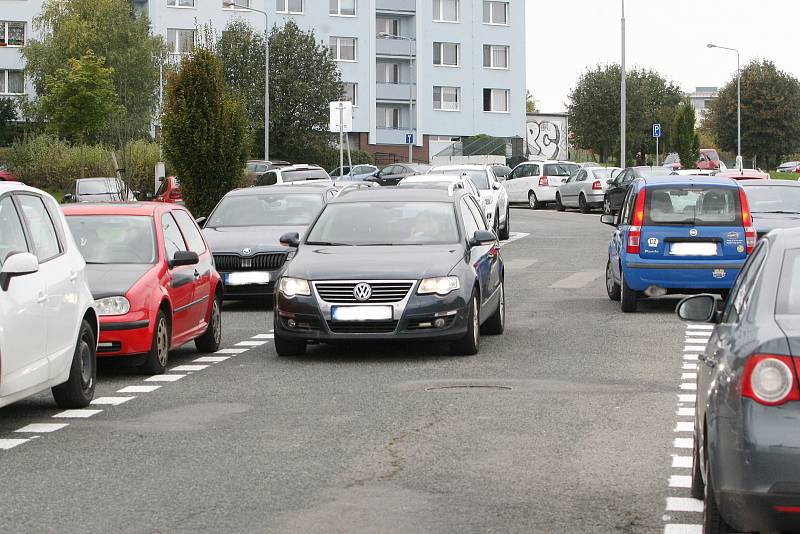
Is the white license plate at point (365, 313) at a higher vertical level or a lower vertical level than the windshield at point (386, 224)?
lower

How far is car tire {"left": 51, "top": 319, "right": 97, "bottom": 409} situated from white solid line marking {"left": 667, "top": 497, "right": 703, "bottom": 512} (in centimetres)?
488

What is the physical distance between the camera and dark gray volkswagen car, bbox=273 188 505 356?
13.8m

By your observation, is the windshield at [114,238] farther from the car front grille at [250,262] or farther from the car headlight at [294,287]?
the car front grille at [250,262]

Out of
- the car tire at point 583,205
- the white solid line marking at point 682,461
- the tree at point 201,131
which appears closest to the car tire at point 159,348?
the white solid line marking at point 682,461

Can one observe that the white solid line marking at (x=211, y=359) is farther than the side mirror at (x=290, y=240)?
No

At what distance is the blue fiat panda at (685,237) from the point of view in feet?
59.8

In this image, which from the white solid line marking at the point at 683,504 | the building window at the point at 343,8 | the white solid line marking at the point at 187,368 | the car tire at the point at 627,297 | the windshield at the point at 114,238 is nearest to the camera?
the white solid line marking at the point at 683,504

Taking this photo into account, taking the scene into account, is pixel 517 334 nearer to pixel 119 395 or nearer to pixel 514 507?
pixel 119 395

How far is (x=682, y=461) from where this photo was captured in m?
8.58

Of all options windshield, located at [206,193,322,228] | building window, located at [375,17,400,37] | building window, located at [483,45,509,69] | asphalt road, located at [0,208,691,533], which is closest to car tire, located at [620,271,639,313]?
asphalt road, located at [0,208,691,533]

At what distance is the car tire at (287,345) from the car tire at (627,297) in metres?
5.36

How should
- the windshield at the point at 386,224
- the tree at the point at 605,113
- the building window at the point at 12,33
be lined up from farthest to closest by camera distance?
the tree at the point at 605,113 < the building window at the point at 12,33 < the windshield at the point at 386,224

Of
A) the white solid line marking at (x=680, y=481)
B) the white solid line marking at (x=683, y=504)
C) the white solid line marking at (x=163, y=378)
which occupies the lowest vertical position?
the white solid line marking at (x=163, y=378)

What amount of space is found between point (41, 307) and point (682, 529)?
485cm
